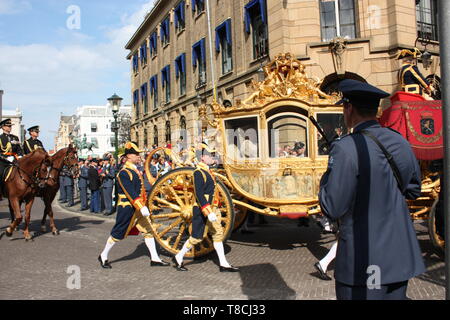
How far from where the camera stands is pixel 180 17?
25.4 meters

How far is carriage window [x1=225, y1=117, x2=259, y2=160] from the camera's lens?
666 centimetres

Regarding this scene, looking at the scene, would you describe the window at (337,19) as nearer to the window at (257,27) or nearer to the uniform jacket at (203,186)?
the window at (257,27)

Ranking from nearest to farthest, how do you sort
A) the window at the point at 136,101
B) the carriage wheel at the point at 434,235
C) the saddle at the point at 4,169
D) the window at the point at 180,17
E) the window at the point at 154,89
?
the carriage wheel at the point at 434,235
the saddle at the point at 4,169
the window at the point at 180,17
the window at the point at 154,89
the window at the point at 136,101

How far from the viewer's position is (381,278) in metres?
2.08

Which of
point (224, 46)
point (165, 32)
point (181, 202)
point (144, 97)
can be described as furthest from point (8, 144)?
point (144, 97)

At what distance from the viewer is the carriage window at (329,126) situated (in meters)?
6.47

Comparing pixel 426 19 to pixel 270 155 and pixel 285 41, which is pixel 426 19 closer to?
pixel 285 41

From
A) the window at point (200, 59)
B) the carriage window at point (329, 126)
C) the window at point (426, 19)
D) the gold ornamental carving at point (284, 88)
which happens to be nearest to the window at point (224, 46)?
the window at point (200, 59)

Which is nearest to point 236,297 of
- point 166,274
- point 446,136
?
point 166,274

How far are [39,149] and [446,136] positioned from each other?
8.92 m

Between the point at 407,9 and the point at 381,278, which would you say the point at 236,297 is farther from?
the point at 407,9

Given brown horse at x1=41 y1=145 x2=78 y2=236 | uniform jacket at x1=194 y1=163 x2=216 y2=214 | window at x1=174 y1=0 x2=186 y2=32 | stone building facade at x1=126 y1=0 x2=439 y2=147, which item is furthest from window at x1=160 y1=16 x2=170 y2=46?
uniform jacket at x1=194 y1=163 x2=216 y2=214

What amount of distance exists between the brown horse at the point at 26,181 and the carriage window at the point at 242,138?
15.6ft

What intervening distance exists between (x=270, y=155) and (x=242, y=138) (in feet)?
1.98
